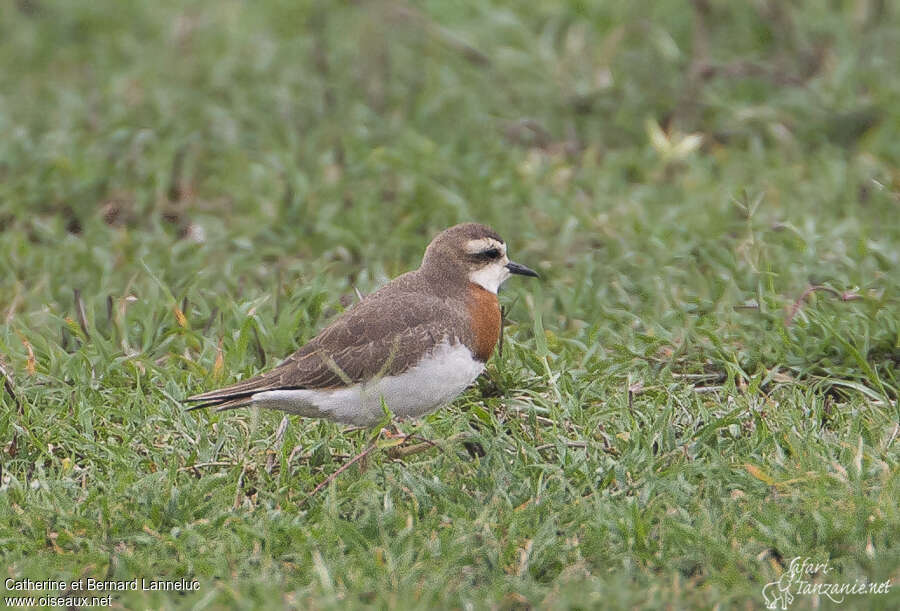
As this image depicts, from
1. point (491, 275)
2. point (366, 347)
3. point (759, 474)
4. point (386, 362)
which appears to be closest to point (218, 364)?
point (366, 347)

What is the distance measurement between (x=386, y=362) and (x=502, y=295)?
5.86 ft

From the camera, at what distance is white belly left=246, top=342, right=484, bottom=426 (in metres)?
5.51

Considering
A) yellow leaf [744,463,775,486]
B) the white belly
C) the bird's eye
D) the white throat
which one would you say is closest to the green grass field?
yellow leaf [744,463,775,486]

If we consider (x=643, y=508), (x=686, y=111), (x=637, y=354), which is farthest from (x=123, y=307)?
(x=686, y=111)

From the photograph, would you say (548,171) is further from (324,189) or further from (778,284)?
(778,284)

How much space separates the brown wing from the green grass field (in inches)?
9.5

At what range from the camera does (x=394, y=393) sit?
5559 mm

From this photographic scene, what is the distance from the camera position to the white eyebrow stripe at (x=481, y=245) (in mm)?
6113

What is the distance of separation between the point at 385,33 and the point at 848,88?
3.36 meters

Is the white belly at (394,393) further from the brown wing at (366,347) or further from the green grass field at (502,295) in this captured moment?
the green grass field at (502,295)

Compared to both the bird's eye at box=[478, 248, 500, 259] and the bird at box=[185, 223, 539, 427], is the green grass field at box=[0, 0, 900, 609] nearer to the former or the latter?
the bird at box=[185, 223, 539, 427]

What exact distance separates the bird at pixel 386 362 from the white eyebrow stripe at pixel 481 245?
0.78 ft

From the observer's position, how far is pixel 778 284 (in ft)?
23.2

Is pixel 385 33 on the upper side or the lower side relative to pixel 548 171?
upper
